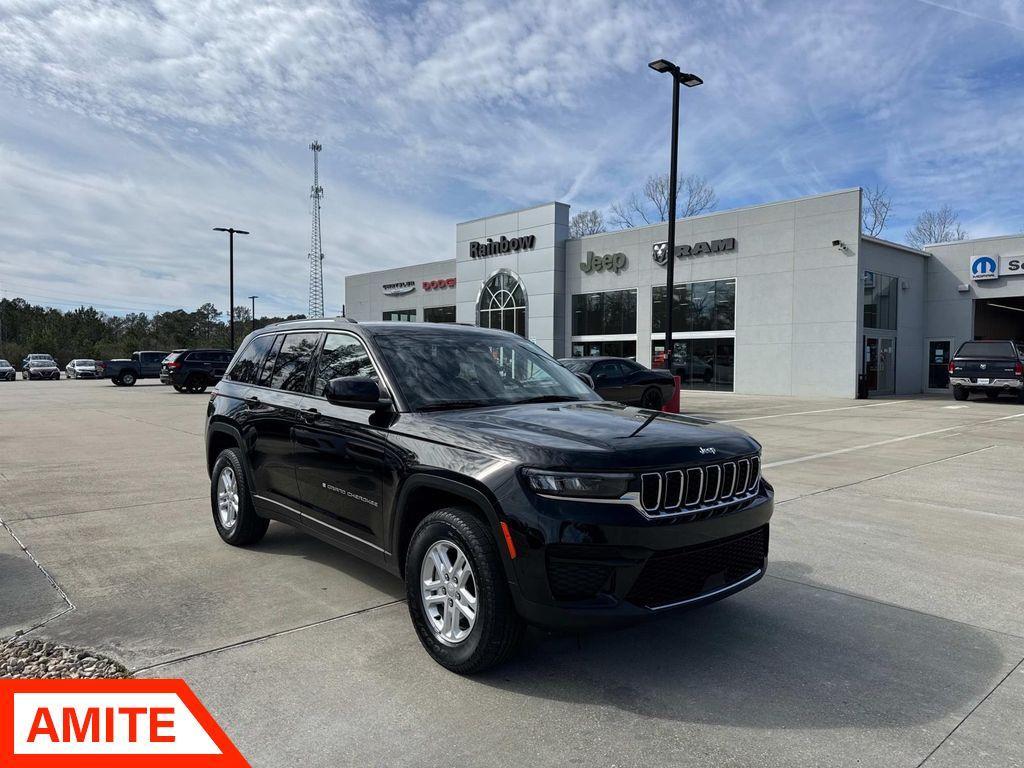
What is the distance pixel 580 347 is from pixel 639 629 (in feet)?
103

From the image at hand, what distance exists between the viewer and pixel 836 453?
35.9 feet

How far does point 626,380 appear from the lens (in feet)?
55.3

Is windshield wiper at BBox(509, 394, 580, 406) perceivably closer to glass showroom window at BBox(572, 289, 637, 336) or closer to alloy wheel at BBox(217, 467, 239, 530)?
alloy wheel at BBox(217, 467, 239, 530)

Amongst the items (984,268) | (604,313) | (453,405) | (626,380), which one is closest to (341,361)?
(453,405)

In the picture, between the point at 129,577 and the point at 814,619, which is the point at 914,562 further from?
the point at 129,577

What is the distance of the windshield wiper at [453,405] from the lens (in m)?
3.84

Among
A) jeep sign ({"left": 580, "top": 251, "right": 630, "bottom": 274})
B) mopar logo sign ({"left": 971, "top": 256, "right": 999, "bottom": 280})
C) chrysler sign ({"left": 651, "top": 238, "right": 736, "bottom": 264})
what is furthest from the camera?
jeep sign ({"left": 580, "top": 251, "right": 630, "bottom": 274})

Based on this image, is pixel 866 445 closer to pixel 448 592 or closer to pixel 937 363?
pixel 448 592

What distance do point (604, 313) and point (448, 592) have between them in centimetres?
3122

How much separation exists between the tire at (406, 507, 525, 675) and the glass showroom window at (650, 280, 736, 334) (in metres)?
27.4

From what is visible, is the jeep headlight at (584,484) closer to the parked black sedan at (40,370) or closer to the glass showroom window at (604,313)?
the glass showroom window at (604,313)

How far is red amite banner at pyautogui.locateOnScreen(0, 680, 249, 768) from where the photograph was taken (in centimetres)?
270

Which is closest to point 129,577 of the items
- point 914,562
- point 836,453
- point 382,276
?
point 914,562

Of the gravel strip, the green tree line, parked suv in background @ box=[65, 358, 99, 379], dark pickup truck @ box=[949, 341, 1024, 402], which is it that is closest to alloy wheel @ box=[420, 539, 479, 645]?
the gravel strip
